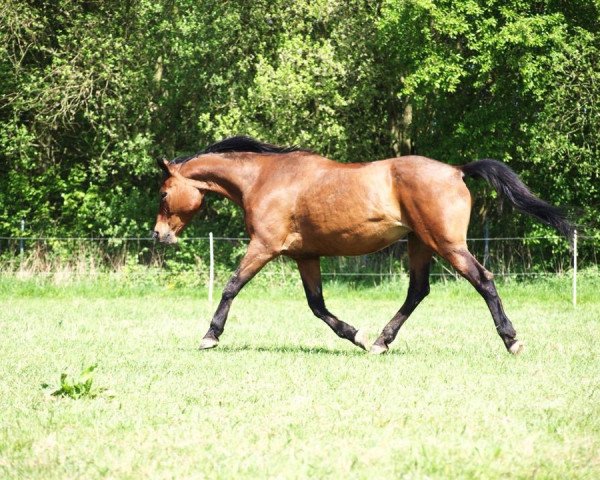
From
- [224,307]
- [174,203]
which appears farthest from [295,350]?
[174,203]

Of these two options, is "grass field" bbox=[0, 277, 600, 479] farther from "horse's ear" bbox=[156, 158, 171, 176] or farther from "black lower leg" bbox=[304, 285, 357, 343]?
"horse's ear" bbox=[156, 158, 171, 176]

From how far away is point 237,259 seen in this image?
26156mm

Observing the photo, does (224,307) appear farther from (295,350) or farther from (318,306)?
(318,306)

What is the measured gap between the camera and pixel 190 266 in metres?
25.4

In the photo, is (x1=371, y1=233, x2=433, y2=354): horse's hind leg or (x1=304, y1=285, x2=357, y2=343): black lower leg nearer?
(x1=371, y1=233, x2=433, y2=354): horse's hind leg

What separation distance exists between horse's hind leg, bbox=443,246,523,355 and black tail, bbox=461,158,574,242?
828 millimetres

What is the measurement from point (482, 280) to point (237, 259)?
16948 millimetres

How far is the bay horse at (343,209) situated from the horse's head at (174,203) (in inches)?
0.5

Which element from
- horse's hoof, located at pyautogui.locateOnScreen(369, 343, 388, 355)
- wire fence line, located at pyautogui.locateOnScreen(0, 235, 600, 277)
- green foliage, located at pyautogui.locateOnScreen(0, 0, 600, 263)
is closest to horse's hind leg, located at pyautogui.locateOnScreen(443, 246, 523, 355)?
horse's hoof, located at pyautogui.locateOnScreen(369, 343, 388, 355)

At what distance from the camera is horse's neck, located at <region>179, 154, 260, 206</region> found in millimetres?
10750

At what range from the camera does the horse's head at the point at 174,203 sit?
36.2 ft

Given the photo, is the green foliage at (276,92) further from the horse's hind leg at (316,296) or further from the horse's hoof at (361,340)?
the horse's hoof at (361,340)

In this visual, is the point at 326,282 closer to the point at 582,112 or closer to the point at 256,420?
the point at 582,112

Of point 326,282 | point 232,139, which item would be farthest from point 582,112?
point 232,139
